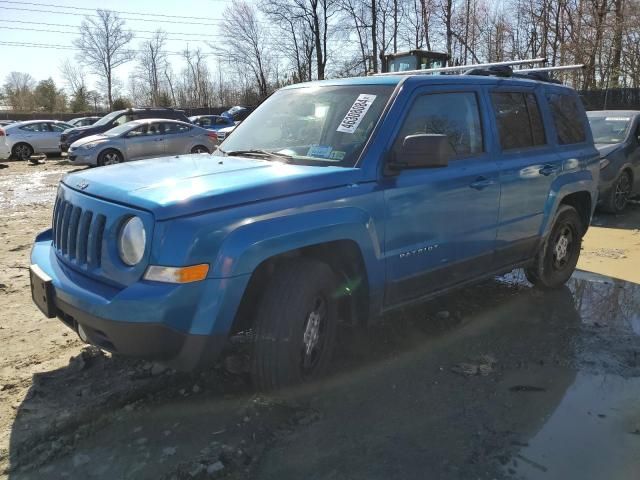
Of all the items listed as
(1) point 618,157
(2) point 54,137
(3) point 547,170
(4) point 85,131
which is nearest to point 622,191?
A: (1) point 618,157

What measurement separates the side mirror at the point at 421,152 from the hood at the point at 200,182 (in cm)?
31

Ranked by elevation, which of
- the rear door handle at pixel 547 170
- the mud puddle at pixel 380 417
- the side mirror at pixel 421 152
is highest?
the side mirror at pixel 421 152

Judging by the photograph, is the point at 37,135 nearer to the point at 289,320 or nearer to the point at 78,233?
the point at 78,233

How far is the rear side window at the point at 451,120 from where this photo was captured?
12.0ft

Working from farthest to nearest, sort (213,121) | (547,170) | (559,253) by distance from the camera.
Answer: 1. (213,121)
2. (559,253)
3. (547,170)

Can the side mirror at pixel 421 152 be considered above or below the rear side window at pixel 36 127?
below

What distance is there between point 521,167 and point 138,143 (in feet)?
43.8

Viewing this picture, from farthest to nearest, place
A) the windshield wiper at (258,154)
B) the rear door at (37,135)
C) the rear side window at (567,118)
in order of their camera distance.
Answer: the rear door at (37,135), the rear side window at (567,118), the windshield wiper at (258,154)

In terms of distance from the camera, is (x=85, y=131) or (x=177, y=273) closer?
(x=177, y=273)

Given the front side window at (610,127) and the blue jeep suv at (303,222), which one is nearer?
the blue jeep suv at (303,222)

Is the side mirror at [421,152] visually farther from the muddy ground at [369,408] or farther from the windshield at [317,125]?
the muddy ground at [369,408]

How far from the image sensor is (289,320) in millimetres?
2969

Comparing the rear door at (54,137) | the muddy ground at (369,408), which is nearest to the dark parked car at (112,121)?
the rear door at (54,137)

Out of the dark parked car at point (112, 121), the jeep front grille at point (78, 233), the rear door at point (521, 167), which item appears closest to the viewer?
the jeep front grille at point (78, 233)
